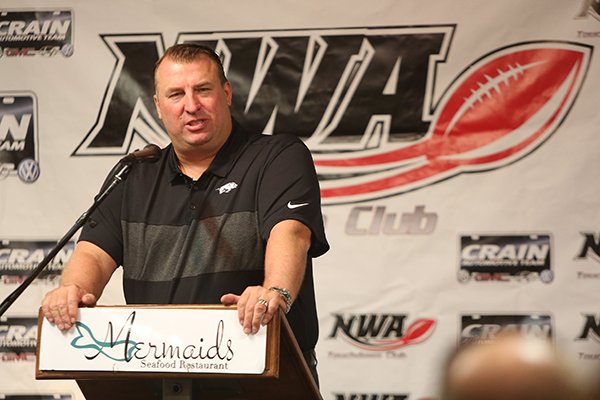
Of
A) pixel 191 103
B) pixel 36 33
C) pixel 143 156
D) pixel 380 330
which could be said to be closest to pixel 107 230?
pixel 143 156

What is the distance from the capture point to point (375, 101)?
4383mm

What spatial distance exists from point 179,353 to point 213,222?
2.42 feet

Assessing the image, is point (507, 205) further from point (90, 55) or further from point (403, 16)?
point (90, 55)

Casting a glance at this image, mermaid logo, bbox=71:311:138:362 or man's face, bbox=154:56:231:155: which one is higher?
man's face, bbox=154:56:231:155

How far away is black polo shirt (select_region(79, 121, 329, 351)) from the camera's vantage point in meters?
2.60

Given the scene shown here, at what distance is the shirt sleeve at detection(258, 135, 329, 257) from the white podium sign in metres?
0.62

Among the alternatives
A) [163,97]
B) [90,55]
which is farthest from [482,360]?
[90,55]

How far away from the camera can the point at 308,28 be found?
4449 mm

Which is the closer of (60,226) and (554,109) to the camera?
(554,109)

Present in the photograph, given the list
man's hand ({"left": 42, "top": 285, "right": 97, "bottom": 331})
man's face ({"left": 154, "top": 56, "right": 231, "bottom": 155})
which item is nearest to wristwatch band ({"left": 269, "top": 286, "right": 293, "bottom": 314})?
man's hand ({"left": 42, "top": 285, "right": 97, "bottom": 331})

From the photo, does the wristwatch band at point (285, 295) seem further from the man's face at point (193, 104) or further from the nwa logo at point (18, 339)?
the nwa logo at point (18, 339)

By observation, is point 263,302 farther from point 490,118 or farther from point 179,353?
point 490,118

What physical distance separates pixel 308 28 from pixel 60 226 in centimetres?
153

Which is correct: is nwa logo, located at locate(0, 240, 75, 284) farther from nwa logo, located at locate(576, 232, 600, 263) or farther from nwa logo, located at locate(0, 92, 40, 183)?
nwa logo, located at locate(576, 232, 600, 263)
